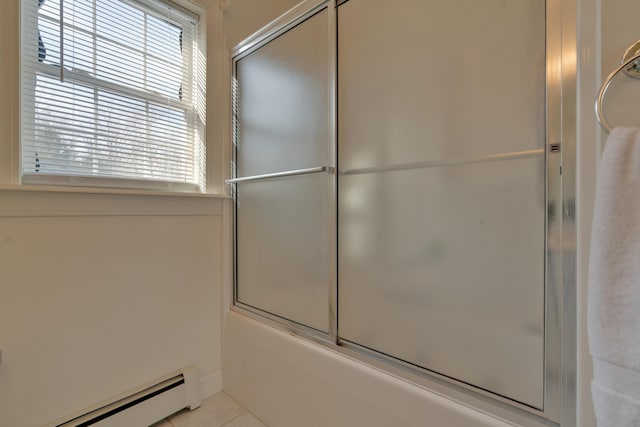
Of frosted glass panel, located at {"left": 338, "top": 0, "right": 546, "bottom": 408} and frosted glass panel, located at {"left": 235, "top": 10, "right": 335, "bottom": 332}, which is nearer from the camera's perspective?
frosted glass panel, located at {"left": 338, "top": 0, "right": 546, "bottom": 408}

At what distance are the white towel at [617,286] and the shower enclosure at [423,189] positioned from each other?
18 centimetres

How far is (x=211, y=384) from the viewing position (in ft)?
5.33

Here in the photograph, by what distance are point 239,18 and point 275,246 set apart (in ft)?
4.64

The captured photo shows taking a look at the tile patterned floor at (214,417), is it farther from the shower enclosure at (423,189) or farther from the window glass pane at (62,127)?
the window glass pane at (62,127)

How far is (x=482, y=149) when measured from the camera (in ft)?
2.72

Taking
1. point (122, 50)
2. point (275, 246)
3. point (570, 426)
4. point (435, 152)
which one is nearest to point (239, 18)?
point (122, 50)

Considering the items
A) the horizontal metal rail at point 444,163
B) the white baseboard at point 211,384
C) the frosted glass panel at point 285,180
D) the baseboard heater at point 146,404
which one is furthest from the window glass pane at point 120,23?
the white baseboard at point 211,384

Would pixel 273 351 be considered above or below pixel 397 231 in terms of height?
below

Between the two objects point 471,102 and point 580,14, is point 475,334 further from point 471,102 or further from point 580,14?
point 580,14

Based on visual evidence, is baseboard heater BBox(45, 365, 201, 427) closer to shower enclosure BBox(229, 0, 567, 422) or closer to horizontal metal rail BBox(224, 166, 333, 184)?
shower enclosure BBox(229, 0, 567, 422)

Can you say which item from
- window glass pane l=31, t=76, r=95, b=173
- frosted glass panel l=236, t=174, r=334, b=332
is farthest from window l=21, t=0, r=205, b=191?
frosted glass panel l=236, t=174, r=334, b=332

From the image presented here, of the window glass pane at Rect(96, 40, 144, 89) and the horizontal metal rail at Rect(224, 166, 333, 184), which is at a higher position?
the window glass pane at Rect(96, 40, 144, 89)

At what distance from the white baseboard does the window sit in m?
1.08

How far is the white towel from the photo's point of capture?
484mm
